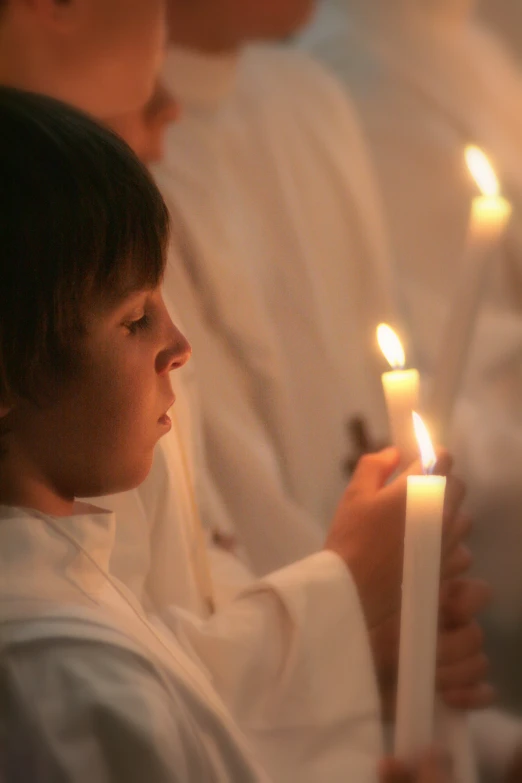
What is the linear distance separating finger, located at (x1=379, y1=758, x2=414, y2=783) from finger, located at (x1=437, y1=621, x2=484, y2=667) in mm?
108

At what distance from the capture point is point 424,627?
0.37m

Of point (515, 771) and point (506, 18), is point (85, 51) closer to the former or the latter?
point (515, 771)

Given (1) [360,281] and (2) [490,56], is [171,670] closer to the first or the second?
(1) [360,281]

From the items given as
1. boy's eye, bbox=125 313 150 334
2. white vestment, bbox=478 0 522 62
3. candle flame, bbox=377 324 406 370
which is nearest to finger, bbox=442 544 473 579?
candle flame, bbox=377 324 406 370

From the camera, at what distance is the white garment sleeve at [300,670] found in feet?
1.40

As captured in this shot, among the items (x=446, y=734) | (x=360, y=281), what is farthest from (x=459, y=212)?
(x=446, y=734)

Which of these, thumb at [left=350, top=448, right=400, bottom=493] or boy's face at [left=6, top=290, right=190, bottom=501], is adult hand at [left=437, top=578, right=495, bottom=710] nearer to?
thumb at [left=350, top=448, right=400, bottom=493]

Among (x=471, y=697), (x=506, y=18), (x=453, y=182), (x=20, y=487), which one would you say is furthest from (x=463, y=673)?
(x=506, y=18)

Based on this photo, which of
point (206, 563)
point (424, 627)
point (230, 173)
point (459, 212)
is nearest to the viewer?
point (424, 627)

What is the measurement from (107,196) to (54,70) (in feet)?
0.53

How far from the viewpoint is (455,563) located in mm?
521

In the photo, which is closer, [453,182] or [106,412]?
[106,412]

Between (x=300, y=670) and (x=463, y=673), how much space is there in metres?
0.09

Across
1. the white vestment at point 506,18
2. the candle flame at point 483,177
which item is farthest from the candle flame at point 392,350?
the white vestment at point 506,18
